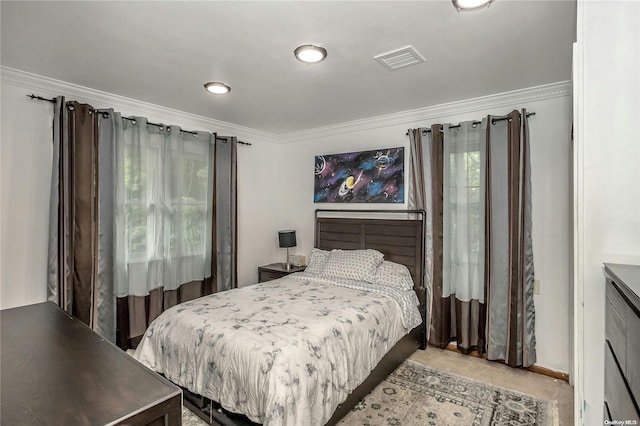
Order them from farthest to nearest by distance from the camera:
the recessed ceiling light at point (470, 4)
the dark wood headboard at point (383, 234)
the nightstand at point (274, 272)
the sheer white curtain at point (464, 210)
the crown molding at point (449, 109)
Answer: the nightstand at point (274, 272) → the dark wood headboard at point (383, 234) → the sheer white curtain at point (464, 210) → the crown molding at point (449, 109) → the recessed ceiling light at point (470, 4)

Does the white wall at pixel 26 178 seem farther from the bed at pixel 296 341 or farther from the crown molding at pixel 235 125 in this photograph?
the bed at pixel 296 341

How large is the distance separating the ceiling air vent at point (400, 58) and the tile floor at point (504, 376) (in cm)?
261

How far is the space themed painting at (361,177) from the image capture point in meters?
3.71

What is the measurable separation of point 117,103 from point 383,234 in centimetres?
309

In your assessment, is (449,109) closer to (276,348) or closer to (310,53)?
(310,53)

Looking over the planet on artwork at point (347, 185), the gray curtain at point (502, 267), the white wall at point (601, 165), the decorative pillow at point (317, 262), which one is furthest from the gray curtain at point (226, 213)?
the white wall at point (601, 165)

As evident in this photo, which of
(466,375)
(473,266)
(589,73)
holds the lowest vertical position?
(466,375)

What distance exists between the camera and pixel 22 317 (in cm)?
141

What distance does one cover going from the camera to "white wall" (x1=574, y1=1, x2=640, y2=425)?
1144 millimetres

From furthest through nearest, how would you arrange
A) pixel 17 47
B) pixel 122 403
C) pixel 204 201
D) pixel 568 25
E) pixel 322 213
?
pixel 322 213
pixel 204 201
pixel 17 47
pixel 568 25
pixel 122 403

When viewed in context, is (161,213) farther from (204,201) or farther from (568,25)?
(568,25)

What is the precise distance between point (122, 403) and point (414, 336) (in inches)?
113

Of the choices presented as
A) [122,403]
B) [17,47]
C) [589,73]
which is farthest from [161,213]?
[589,73]

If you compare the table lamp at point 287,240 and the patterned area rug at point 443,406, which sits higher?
the table lamp at point 287,240
